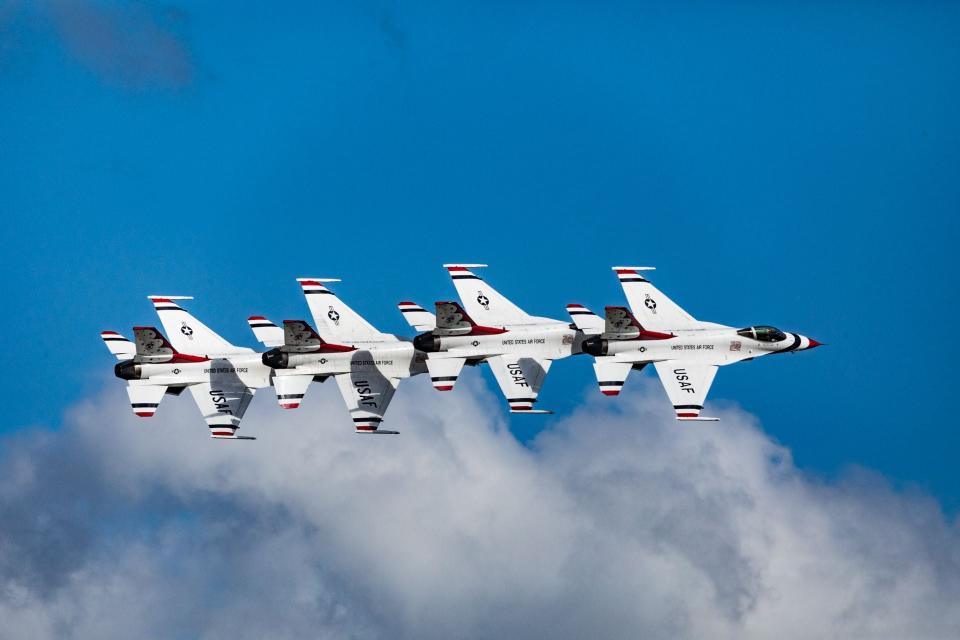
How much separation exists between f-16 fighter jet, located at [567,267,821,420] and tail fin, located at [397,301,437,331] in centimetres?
1070

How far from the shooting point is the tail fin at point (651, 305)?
137 m

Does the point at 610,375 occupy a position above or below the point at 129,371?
below

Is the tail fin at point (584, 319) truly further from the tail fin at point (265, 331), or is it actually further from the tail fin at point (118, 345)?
the tail fin at point (118, 345)

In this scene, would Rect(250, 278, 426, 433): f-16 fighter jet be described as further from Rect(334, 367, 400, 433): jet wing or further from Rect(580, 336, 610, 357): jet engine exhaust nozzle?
Rect(580, 336, 610, 357): jet engine exhaust nozzle

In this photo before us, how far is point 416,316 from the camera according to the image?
471ft

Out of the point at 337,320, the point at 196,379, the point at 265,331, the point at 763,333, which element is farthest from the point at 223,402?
the point at 763,333

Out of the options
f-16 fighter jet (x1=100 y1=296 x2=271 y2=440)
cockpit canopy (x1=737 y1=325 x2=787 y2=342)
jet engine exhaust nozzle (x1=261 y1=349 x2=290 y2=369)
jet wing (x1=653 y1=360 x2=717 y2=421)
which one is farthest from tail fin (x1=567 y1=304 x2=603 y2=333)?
f-16 fighter jet (x1=100 y1=296 x2=271 y2=440)

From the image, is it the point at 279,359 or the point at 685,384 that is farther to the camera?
the point at 279,359

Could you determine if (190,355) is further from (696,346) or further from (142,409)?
(696,346)

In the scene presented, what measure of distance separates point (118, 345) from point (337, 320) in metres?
15.3

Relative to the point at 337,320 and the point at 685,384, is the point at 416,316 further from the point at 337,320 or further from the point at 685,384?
the point at 685,384

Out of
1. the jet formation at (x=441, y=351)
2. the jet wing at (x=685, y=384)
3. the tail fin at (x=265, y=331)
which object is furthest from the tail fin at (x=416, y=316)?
the jet wing at (x=685, y=384)

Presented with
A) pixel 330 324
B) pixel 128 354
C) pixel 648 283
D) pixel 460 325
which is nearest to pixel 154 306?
pixel 128 354

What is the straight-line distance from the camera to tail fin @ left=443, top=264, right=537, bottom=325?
138 m
